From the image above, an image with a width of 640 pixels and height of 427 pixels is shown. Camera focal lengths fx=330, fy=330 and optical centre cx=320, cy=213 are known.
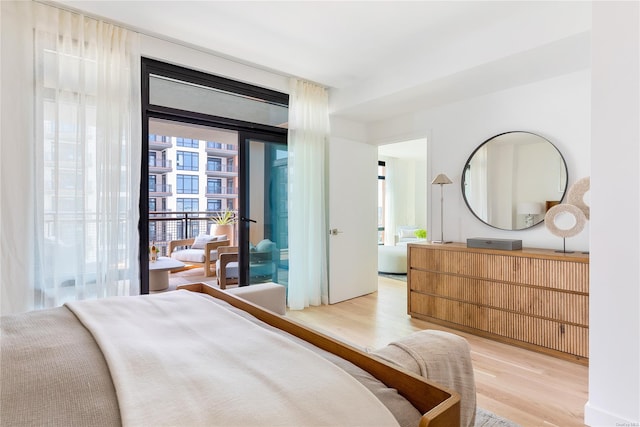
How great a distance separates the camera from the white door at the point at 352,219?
4011 millimetres

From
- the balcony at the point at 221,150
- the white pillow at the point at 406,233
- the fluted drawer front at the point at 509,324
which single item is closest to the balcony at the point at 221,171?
the balcony at the point at 221,150

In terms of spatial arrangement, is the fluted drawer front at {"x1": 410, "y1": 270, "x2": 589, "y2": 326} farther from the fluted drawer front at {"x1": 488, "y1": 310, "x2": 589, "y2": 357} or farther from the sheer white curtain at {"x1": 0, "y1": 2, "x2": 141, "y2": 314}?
the sheer white curtain at {"x1": 0, "y1": 2, "x2": 141, "y2": 314}

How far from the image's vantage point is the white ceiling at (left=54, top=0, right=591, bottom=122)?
2.42 metres

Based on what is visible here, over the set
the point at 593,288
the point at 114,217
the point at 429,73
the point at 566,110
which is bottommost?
the point at 593,288

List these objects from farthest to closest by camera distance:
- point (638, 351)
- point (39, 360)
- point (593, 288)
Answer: point (593, 288) < point (638, 351) < point (39, 360)

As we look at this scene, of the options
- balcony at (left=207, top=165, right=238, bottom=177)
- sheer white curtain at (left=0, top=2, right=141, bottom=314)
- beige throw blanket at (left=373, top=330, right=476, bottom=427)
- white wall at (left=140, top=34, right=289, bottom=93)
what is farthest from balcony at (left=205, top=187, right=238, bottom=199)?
beige throw blanket at (left=373, top=330, right=476, bottom=427)

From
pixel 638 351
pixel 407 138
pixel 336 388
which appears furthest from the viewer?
pixel 407 138

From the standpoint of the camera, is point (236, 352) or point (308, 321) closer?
point (236, 352)

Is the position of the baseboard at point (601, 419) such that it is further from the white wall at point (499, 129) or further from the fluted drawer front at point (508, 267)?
the white wall at point (499, 129)

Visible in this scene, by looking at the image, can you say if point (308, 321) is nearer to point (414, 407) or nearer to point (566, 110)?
point (414, 407)

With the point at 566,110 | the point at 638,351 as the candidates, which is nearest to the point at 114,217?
the point at 638,351

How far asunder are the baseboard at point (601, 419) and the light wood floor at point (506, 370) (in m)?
0.05

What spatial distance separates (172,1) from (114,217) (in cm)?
169

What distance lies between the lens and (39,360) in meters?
0.98
